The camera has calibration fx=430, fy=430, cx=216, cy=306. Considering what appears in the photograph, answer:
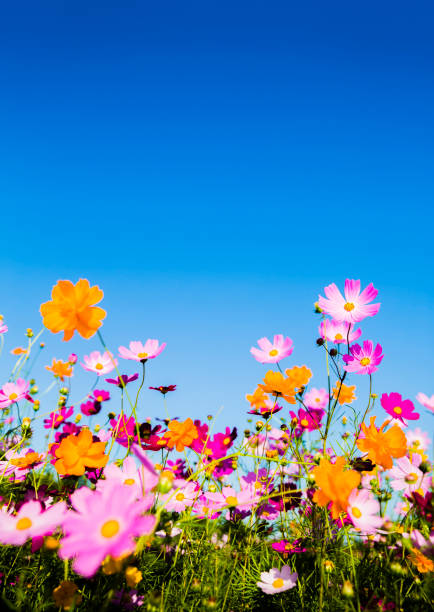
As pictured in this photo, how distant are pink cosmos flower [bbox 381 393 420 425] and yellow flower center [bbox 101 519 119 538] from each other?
107 cm

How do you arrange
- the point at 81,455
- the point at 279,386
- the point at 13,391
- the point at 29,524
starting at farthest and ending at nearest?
the point at 13,391 < the point at 279,386 < the point at 81,455 < the point at 29,524

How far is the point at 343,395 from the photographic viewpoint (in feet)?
5.15

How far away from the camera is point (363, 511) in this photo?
100 cm

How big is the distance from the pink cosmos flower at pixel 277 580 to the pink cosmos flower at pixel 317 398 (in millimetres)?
729

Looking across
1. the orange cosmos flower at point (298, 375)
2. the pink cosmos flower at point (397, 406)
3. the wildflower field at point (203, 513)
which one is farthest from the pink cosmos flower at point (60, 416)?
the pink cosmos flower at point (397, 406)

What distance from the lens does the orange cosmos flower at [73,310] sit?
0.86 metres

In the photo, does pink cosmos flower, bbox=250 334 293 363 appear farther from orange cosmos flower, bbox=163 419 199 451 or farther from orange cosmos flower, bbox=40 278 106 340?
orange cosmos flower, bbox=40 278 106 340

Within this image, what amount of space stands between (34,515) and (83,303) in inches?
15.8

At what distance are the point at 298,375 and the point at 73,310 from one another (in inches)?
34.0

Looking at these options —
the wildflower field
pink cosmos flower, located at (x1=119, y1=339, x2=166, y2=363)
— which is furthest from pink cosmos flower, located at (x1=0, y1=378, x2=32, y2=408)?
pink cosmos flower, located at (x1=119, y1=339, x2=166, y2=363)

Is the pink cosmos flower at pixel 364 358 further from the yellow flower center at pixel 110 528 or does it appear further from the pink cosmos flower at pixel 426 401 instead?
the yellow flower center at pixel 110 528

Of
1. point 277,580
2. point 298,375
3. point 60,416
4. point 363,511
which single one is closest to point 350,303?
point 298,375

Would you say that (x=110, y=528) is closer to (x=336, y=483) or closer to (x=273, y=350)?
(x=336, y=483)

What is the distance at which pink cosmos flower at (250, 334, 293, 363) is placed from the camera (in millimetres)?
1464
